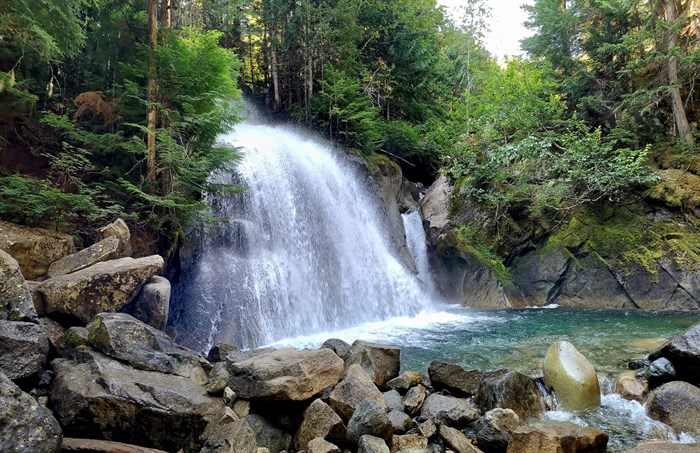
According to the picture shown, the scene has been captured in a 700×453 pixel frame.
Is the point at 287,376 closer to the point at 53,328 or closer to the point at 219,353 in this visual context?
the point at 219,353

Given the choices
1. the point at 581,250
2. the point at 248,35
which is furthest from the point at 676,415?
the point at 248,35

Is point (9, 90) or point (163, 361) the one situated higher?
point (9, 90)

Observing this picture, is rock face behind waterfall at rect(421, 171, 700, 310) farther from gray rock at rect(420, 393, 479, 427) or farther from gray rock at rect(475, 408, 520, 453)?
gray rock at rect(475, 408, 520, 453)

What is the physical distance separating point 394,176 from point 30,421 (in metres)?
15.5

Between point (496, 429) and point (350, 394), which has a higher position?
point (350, 394)

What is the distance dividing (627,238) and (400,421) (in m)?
12.5

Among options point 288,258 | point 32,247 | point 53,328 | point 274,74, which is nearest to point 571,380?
point 53,328

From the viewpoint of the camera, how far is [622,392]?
5574mm

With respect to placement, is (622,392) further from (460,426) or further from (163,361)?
(163,361)

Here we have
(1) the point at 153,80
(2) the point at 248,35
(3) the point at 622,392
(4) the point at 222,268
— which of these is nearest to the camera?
(3) the point at 622,392

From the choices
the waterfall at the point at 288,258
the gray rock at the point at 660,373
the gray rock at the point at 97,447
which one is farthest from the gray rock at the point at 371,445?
the waterfall at the point at 288,258

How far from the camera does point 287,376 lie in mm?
4715

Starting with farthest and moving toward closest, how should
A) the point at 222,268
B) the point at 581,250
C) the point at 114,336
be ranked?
the point at 581,250, the point at 222,268, the point at 114,336

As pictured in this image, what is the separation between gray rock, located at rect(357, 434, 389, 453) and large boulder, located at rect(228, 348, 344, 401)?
2.91 ft
